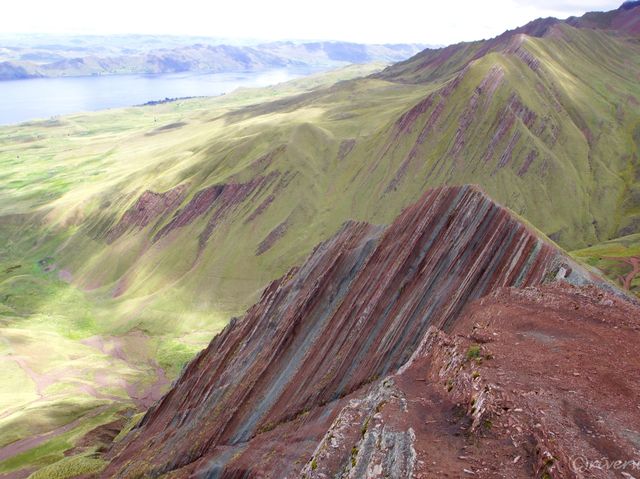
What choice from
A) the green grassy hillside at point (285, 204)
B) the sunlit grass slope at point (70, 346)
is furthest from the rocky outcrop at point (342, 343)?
the green grassy hillside at point (285, 204)

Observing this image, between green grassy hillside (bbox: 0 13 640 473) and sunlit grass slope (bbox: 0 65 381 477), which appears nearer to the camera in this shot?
sunlit grass slope (bbox: 0 65 381 477)

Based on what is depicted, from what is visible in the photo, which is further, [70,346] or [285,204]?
[285,204]

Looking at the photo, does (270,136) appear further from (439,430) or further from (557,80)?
(439,430)

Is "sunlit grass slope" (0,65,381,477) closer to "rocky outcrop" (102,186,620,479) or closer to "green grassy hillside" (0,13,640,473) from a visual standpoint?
"green grassy hillside" (0,13,640,473)

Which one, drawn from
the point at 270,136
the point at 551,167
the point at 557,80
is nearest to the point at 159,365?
the point at 270,136

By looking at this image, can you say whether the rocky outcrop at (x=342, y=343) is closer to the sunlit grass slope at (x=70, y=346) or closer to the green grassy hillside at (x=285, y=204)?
the sunlit grass slope at (x=70, y=346)

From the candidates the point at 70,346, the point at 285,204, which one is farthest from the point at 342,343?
the point at 285,204

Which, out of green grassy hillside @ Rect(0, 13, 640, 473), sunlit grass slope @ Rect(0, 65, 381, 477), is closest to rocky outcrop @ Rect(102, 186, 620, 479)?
sunlit grass slope @ Rect(0, 65, 381, 477)

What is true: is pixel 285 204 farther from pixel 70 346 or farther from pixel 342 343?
pixel 342 343
